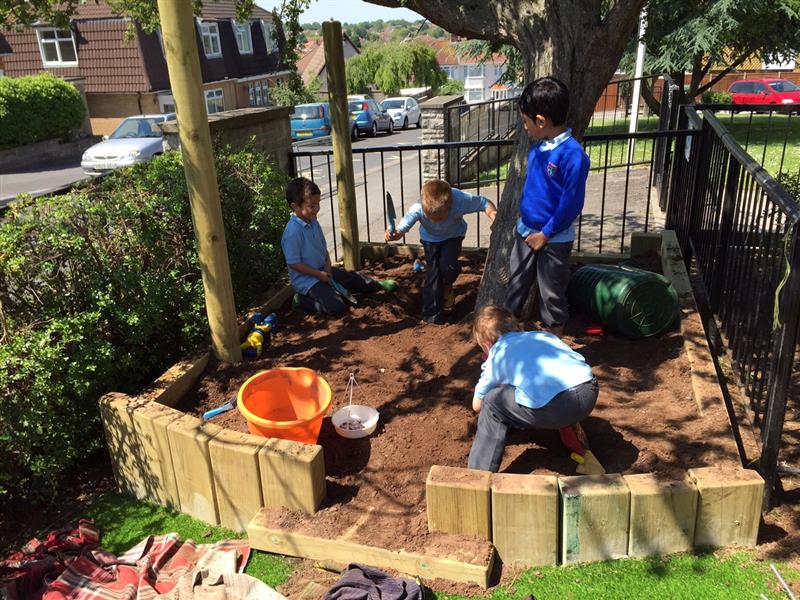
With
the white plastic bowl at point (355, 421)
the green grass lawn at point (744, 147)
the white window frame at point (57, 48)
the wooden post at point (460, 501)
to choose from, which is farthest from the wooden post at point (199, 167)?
the white window frame at point (57, 48)

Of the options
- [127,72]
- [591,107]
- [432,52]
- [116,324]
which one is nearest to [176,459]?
[116,324]

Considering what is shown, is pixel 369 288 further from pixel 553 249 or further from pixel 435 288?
pixel 553 249

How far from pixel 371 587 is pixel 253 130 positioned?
4707mm

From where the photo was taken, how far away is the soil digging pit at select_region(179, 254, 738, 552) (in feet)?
10.6

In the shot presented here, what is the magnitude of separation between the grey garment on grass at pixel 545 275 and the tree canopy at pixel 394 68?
52.8 metres

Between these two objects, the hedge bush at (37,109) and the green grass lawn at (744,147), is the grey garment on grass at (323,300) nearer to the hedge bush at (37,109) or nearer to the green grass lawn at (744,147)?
the green grass lawn at (744,147)

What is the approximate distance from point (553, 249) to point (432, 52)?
54973 mm

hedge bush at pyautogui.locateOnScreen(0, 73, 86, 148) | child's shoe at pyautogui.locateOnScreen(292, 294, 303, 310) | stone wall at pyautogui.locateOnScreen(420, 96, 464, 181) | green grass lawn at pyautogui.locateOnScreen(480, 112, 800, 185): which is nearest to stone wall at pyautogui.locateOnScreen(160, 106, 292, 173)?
child's shoe at pyautogui.locateOnScreen(292, 294, 303, 310)

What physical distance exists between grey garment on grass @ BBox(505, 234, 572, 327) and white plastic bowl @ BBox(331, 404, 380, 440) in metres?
1.30

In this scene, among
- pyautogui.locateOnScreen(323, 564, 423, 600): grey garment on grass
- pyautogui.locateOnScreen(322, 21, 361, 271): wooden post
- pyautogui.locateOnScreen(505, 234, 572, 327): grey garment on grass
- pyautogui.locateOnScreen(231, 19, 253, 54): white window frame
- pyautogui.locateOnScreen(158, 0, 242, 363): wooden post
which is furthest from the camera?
pyautogui.locateOnScreen(231, 19, 253, 54): white window frame

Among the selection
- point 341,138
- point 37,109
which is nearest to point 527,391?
point 341,138

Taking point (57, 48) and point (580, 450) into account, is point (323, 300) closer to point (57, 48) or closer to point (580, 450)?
point (580, 450)

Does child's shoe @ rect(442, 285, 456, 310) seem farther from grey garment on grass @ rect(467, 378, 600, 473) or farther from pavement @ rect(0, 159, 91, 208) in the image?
pavement @ rect(0, 159, 91, 208)

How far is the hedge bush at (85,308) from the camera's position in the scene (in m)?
3.46
